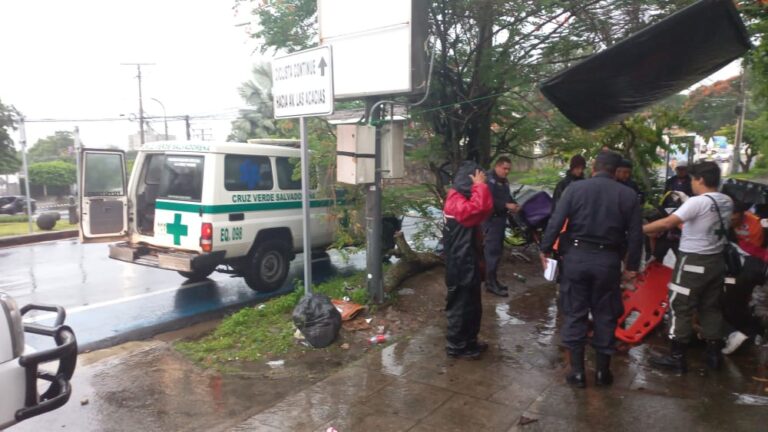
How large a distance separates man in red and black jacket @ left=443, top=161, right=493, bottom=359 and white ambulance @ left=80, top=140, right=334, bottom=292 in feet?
9.14

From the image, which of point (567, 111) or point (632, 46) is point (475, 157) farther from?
point (632, 46)

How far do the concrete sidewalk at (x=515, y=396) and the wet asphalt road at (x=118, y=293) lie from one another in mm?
3235

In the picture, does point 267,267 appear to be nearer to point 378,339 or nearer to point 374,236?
point 374,236

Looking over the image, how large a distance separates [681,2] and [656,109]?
2.87 meters

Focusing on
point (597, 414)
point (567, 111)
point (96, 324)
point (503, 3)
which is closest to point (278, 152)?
point (96, 324)

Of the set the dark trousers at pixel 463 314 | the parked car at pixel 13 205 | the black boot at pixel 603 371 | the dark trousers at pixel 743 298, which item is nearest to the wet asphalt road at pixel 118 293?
the dark trousers at pixel 463 314

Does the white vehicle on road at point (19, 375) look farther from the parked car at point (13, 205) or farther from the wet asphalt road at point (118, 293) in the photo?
the parked car at point (13, 205)

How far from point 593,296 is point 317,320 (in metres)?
2.55

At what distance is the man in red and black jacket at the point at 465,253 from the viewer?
4.57m

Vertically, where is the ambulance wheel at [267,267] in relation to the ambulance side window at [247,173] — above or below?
below

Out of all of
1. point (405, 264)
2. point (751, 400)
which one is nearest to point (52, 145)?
point (405, 264)

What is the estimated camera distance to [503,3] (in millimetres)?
6055

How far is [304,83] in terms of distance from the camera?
5062 mm

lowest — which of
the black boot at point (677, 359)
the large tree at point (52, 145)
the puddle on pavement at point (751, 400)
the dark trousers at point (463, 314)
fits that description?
the puddle on pavement at point (751, 400)
